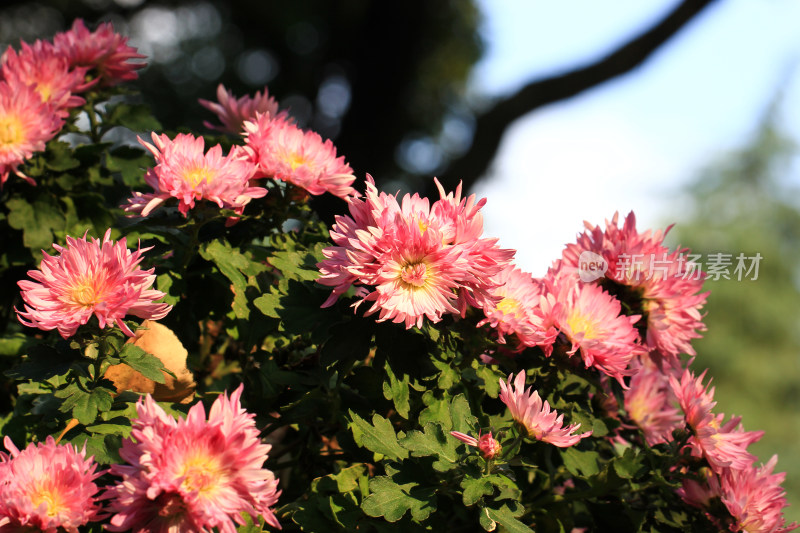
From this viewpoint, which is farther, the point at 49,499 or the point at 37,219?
the point at 37,219

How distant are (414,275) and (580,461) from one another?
0.57 m

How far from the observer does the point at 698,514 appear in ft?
4.99

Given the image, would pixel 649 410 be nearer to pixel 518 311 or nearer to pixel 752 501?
pixel 752 501

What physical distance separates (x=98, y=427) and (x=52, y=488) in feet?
0.64

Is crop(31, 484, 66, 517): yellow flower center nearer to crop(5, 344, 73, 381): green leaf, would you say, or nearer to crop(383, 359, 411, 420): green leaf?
crop(5, 344, 73, 381): green leaf

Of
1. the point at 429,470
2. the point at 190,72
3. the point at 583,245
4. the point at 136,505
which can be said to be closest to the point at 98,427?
the point at 136,505

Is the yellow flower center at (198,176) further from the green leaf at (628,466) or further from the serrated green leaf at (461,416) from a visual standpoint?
the green leaf at (628,466)

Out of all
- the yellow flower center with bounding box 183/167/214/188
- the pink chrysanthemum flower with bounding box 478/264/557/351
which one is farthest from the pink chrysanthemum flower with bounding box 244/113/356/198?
the pink chrysanthemum flower with bounding box 478/264/557/351

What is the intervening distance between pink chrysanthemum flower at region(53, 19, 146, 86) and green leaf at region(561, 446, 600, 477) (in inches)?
58.3

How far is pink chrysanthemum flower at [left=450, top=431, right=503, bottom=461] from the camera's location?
46.3 inches

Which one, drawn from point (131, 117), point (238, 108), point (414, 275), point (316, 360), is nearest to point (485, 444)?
point (414, 275)

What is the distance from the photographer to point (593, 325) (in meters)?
1.37

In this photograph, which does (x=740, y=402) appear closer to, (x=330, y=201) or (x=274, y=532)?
(x=330, y=201)

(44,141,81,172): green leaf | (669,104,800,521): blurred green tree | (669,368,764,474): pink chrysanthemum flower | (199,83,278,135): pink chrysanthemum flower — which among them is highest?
(669,104,800,521): blurred green tree
